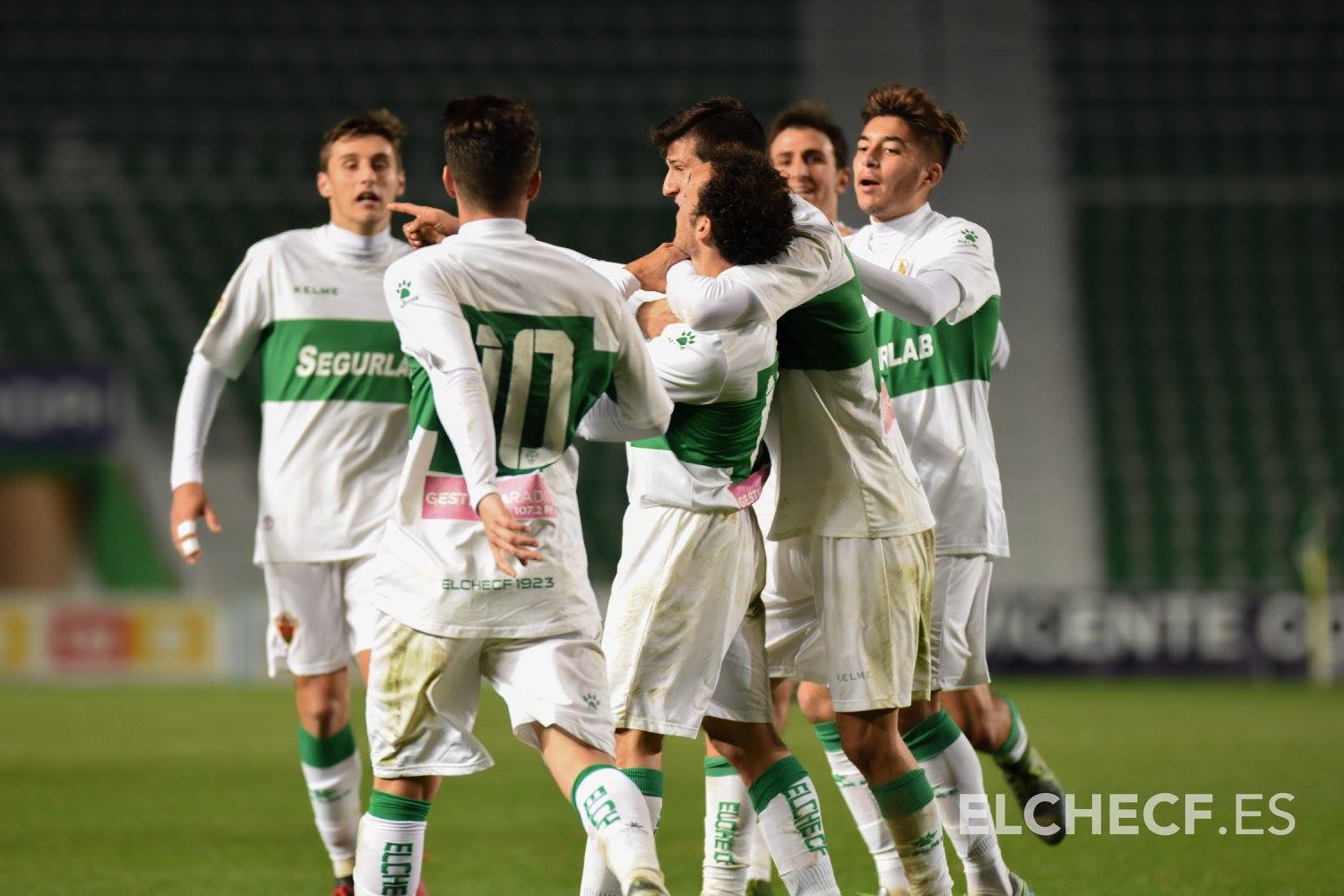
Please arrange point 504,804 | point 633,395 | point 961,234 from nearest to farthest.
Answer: point 633,395, point 961,234, point 504,804

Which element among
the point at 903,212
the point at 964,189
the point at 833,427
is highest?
the point at 964,189

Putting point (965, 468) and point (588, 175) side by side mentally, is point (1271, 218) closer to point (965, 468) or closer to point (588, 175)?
point (588, 175)

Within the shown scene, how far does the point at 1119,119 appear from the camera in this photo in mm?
21531

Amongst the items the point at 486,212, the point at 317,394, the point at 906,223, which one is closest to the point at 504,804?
the point at 317,394

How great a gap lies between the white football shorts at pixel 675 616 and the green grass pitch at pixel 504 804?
1543 millimetres

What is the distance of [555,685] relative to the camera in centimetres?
367

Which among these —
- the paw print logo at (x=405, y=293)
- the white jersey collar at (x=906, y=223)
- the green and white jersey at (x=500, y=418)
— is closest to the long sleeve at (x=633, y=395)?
the green and white jersey at (x=500, y=418)

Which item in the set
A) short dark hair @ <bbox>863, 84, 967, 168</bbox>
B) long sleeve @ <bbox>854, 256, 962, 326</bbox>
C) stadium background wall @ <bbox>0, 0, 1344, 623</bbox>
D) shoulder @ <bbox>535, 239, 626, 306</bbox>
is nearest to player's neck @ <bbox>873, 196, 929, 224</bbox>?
short dark hair @ <bbox>863, 84, 967, 168</bbox>

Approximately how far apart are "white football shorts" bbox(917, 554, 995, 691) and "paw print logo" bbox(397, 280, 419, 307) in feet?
6.68

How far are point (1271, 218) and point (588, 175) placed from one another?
8.36 m

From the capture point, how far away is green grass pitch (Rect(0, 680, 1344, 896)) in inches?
222

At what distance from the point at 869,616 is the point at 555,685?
1.03 metres

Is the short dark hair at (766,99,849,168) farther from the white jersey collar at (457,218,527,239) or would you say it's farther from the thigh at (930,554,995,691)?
the white jersey collar at (457,218,527,239)

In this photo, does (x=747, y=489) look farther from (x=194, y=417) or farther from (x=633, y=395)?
(x=194, y=417)
